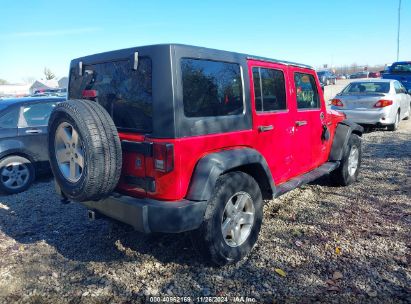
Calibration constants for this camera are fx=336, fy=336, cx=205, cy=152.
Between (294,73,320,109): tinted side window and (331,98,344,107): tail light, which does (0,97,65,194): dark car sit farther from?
(331,98,344,107): tail light

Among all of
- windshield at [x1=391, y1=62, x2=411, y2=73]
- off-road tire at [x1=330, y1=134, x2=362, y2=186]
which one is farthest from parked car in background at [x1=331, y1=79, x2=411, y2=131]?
windshield at [x1=391, y1=62, x2=411, y2=73]

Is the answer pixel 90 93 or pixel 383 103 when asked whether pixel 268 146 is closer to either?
pixel 90 93

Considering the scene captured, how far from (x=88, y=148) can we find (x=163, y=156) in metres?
0.61

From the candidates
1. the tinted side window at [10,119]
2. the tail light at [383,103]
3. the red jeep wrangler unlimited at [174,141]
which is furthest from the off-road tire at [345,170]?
the tinted side window at [10,119]

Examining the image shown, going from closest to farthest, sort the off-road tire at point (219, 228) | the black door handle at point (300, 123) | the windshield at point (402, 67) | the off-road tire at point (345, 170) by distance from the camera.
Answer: the off-road tire at point (219, 228)
the black door handle at point (300, 123)
the off-road tire at point (345, 170)
the windshield at point (402, 67)

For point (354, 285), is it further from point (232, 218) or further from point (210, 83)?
point (210, 83)

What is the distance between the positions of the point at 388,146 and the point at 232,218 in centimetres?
653

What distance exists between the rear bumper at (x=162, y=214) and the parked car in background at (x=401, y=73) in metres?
15.8

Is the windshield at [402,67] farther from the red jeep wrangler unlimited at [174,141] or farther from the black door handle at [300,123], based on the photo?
the red jeep wrangler unlimited at [174,141]

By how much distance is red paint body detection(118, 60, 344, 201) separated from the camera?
2760mm

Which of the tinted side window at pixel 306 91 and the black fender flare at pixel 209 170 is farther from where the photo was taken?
the tinted side window at pixel 306 91

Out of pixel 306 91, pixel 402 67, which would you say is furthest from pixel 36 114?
pixel 402 67

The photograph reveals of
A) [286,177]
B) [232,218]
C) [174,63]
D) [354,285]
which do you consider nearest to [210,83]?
[174,63]

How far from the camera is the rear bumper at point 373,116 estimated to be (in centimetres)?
953
